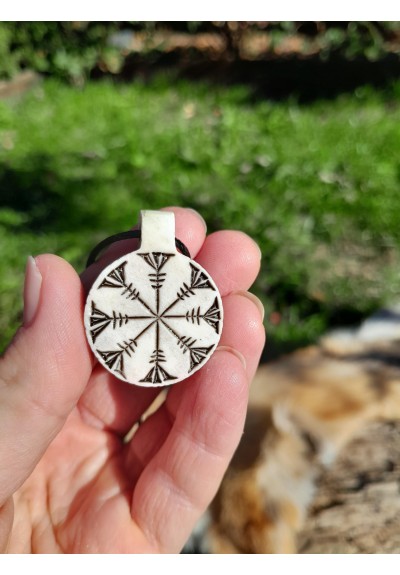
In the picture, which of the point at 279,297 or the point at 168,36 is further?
the point at 168,36

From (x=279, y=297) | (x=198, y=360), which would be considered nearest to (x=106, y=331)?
(x=198, y=360)

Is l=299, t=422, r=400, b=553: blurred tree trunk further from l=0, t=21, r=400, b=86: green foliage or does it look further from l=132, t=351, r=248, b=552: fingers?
l=0, t=21, r=400, b=86: green foliage

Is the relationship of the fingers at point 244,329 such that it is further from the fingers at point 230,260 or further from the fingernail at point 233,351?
the fingers at point 230,260

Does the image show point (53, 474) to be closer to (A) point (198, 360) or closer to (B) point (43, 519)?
(B) point (43, 519)

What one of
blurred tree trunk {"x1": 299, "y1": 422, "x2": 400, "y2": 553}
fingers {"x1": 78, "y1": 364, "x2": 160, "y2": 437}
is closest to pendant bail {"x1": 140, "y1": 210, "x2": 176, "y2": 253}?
fingers {"x1": 78, "y1": 364, "x2": 160, "y2": 437}

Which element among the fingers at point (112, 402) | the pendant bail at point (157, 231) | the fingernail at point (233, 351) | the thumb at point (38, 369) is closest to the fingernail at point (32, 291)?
the thumb at point (38, 369)

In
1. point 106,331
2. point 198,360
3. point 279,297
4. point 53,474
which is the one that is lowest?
point 279,297

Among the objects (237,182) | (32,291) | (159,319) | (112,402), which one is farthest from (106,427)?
(237,182)

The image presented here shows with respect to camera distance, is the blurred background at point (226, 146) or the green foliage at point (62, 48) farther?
the green foliage at point (62, 48)
